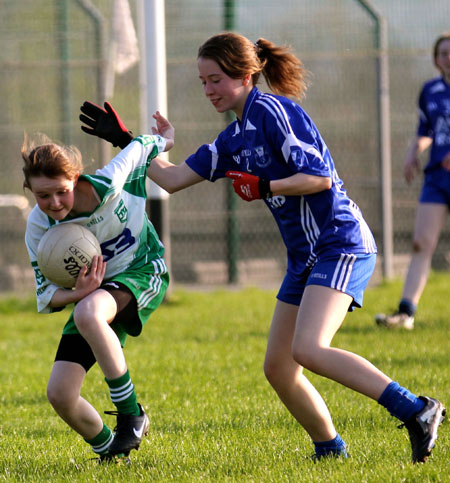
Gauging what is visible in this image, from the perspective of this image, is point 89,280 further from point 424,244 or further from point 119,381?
point 424,244

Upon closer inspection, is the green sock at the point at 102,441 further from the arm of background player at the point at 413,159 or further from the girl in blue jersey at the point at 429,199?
the arm of background player at the point at 413,159

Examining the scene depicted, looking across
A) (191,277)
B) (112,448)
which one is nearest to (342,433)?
(112,448)

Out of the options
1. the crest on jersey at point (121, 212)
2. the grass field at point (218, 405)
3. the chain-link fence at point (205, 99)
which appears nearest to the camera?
the grass field at point (218, 405)

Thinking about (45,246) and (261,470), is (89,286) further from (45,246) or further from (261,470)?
(261,470)

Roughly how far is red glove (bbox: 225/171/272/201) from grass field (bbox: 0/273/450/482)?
1.22 metres

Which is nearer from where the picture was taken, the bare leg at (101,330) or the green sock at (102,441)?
the bare leg at (101,330)

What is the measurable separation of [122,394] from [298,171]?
1329mm

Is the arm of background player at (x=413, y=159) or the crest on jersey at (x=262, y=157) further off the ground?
the crest on jersey at (x=262, y=157)

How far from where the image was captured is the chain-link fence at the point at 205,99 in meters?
11.4

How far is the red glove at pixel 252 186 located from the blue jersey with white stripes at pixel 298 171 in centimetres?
15

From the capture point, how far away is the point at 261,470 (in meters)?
3.87

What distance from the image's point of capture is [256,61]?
4211 mm

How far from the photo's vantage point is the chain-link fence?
11.4 meters

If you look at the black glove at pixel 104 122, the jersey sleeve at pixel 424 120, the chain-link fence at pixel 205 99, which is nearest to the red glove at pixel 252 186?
the black glove at pixel 104 122
